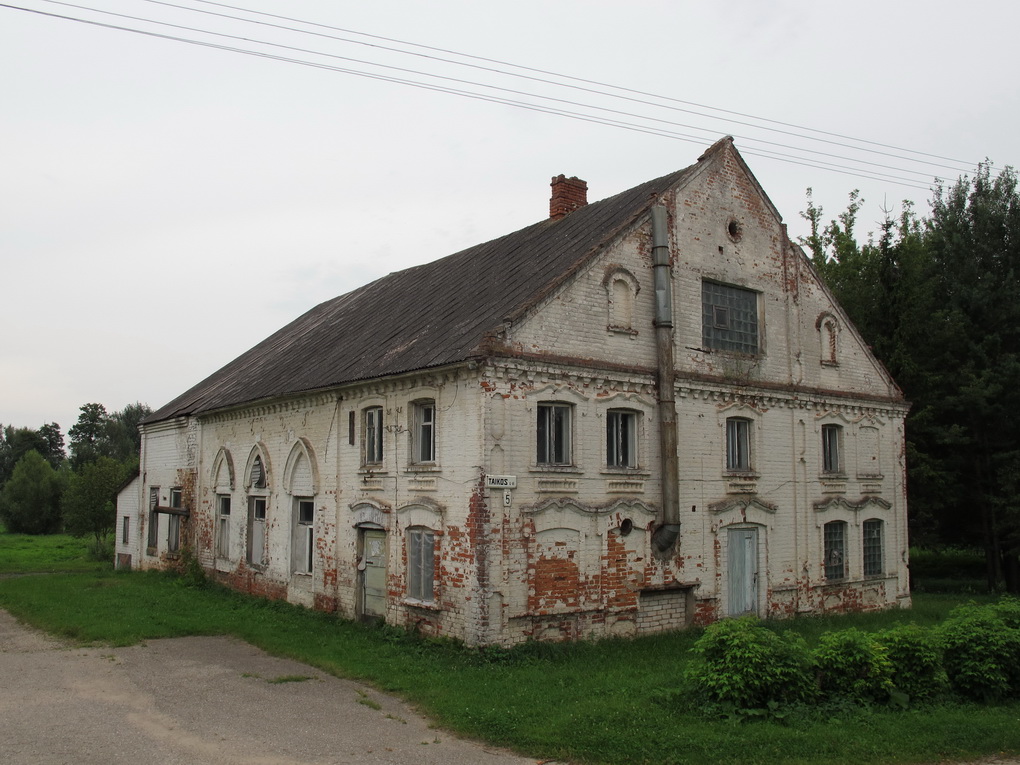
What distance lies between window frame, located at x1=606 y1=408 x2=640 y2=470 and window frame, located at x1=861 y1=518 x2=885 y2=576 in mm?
7293

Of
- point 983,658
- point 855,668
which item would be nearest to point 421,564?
point 855,668

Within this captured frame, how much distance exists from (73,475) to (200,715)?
38.2 m

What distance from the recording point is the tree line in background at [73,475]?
38.6 metres

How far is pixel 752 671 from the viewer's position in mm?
9641

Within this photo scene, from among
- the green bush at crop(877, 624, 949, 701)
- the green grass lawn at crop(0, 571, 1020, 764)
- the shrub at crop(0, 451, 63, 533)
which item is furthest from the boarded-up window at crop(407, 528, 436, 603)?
the shrub at crop(0, 451, 63, 533)

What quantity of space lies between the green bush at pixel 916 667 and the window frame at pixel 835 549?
337 inches

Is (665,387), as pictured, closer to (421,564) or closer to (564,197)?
(421,564)

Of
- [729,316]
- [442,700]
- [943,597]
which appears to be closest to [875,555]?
[943,597]

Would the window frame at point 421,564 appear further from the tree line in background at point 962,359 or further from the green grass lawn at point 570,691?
the tree line in background at point 962,359

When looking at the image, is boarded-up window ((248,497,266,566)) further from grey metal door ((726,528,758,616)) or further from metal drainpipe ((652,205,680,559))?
grey metal door ((726,528,758,616))

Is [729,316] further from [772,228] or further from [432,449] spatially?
[432,449]

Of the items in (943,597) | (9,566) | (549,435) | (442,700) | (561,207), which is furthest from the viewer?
(9,566)

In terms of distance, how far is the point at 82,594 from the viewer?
2094 centimetres

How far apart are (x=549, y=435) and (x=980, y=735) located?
24.9 ft
